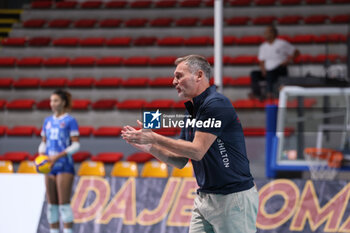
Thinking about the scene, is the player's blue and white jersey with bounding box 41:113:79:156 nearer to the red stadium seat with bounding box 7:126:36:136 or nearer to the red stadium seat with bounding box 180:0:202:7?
the red stadium seat with bounding box 7:126:36:136

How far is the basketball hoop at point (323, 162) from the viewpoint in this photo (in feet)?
22.9

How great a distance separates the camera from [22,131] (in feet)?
35.2

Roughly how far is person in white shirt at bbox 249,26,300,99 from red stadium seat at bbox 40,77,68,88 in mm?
4700

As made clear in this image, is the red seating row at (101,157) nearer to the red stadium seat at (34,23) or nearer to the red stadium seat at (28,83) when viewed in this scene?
the red stadium seat at (28,83)

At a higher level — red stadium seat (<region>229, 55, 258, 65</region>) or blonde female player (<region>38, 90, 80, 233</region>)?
red stadium seat (<region>229, 55, 258, 65</region>)

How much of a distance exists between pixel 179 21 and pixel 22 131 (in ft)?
17.1

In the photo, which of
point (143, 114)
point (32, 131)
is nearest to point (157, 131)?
point (143, 114)

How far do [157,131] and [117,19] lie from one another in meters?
11.9

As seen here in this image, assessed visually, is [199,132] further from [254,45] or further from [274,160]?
[254,45]

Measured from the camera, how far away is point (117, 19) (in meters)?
14.4

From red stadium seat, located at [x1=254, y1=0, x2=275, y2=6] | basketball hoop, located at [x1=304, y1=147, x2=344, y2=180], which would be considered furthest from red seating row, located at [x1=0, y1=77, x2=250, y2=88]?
basketball hoop, located at [x1=304, y1=147, x2=344, y2=180]

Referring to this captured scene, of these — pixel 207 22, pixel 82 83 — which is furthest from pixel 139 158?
pixel 207 22

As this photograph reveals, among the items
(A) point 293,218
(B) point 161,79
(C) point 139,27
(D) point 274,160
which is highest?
(C) point 139,27

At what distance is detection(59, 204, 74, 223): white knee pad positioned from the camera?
6.09 meters
